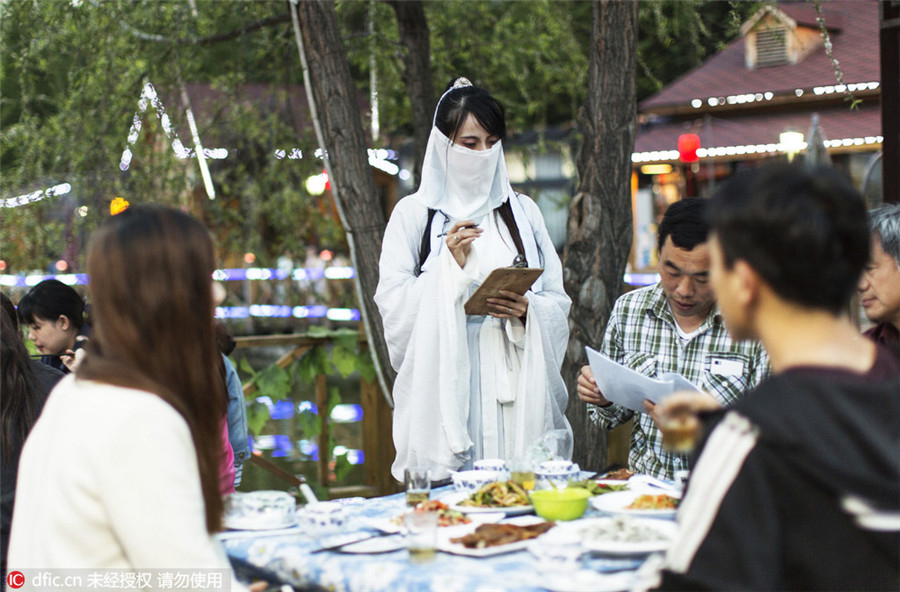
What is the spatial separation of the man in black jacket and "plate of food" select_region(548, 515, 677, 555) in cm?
41

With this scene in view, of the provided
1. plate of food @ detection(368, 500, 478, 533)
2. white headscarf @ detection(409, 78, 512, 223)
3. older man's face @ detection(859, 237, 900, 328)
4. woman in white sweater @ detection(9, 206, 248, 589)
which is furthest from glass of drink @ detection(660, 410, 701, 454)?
white headscarf @ detection(409, 78, 512, 223)

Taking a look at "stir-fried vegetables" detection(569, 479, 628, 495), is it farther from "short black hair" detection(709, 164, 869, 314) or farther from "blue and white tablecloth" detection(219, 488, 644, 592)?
"short black hair" detection(709, 164, 869, 314)

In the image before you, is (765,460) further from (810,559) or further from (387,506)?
(387,506)

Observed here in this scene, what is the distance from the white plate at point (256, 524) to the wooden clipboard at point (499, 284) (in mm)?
1051

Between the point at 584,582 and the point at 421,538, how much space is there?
1.17 feet

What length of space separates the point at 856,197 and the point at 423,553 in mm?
1104

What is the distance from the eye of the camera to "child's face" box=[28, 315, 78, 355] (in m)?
3.92

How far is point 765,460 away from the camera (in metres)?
1.42

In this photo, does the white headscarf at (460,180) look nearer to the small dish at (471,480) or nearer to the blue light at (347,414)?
the small dish at (471,480)

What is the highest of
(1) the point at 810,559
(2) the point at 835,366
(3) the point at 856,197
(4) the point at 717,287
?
(3) the point at 856,197

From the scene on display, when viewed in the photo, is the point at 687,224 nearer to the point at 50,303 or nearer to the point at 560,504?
the point at 560,504

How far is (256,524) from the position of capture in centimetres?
230

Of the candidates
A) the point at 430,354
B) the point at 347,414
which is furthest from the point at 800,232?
the point at 347,414

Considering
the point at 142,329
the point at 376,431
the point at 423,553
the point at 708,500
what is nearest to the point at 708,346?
the point at 423,553
